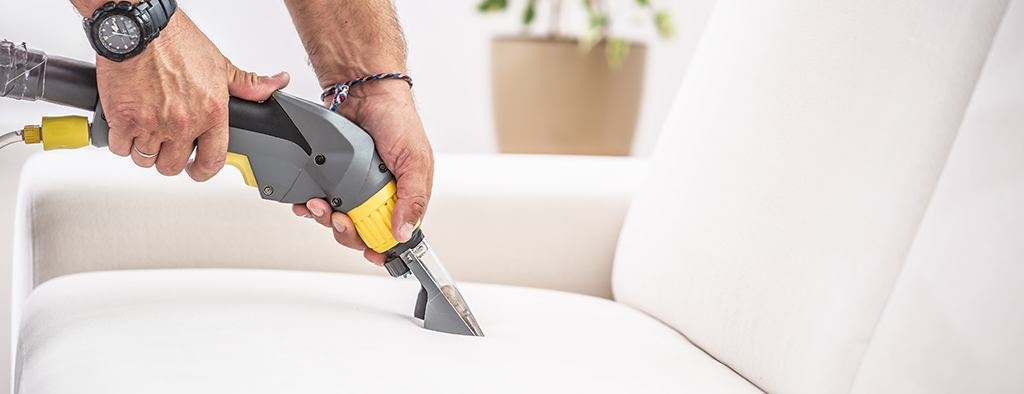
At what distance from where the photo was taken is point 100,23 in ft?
1.82

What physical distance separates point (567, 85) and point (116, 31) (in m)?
1.53

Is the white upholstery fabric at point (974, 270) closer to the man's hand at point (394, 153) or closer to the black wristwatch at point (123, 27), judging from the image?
the man's hand at point (394, 153)

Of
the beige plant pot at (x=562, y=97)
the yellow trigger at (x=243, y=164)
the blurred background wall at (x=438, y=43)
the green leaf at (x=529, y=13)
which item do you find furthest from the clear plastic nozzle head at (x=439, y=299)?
the green leaf at (x=529, y=13)

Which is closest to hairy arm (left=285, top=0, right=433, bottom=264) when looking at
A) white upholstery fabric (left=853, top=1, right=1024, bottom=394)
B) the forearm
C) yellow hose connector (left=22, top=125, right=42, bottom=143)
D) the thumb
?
the forearm

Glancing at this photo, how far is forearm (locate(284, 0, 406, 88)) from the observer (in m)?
0.82

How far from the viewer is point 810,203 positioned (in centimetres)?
53

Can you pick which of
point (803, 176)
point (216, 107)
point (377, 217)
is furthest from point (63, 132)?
point (803, 176)

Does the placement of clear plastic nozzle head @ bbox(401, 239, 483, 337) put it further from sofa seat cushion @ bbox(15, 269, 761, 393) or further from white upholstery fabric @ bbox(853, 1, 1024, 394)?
white upholstery fabric @ bbox(853, 1, 1024, 394)

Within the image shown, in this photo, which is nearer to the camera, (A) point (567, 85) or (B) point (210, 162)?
(B) point (210, 162)

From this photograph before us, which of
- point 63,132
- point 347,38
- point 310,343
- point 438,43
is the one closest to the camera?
point 310,343

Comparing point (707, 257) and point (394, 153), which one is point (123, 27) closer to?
point (394, 153)

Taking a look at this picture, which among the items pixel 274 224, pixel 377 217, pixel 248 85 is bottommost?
pixel 274 224

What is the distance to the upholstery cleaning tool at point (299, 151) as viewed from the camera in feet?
1.93

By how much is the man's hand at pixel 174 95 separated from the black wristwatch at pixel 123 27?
2 cm
